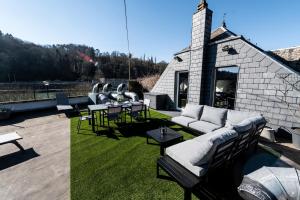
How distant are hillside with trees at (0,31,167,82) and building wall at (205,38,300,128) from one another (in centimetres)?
1545

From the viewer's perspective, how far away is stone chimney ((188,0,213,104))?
5.81m

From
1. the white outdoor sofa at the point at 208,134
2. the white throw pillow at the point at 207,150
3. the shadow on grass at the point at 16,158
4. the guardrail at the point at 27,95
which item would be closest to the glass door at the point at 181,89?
the white outdoor sofa at the point at 208,134

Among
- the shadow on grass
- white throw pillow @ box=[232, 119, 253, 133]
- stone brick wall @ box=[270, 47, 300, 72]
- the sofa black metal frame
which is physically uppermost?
stone brick wall @ box=[270, 47, 300, 72]

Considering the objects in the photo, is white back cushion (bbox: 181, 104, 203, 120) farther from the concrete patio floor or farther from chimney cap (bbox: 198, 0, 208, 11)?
chimney cap (bbox: 198, 0, 208, 11)

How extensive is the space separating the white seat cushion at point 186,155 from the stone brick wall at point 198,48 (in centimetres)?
406

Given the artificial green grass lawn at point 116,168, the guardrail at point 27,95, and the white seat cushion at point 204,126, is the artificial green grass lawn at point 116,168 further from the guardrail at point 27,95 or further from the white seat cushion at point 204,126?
the guardrail at point 27,95

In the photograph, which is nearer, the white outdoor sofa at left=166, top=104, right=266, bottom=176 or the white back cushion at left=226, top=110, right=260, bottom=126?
the white outdoor sofa at left=166, top=104, right=266, bottom=176

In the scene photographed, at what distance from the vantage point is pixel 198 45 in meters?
6.14

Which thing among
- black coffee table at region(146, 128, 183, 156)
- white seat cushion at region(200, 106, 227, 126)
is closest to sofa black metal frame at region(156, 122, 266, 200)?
black coffee table at region(146, 128, 183, 156)

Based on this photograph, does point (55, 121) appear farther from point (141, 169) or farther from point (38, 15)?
point (141, 169)

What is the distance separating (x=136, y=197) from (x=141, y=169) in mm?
661

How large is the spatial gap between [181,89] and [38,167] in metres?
6.80

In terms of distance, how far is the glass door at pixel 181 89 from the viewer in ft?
25.3

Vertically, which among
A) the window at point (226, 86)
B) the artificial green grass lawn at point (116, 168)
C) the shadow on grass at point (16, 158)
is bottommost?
the shadow on grass at point (16, 158)
